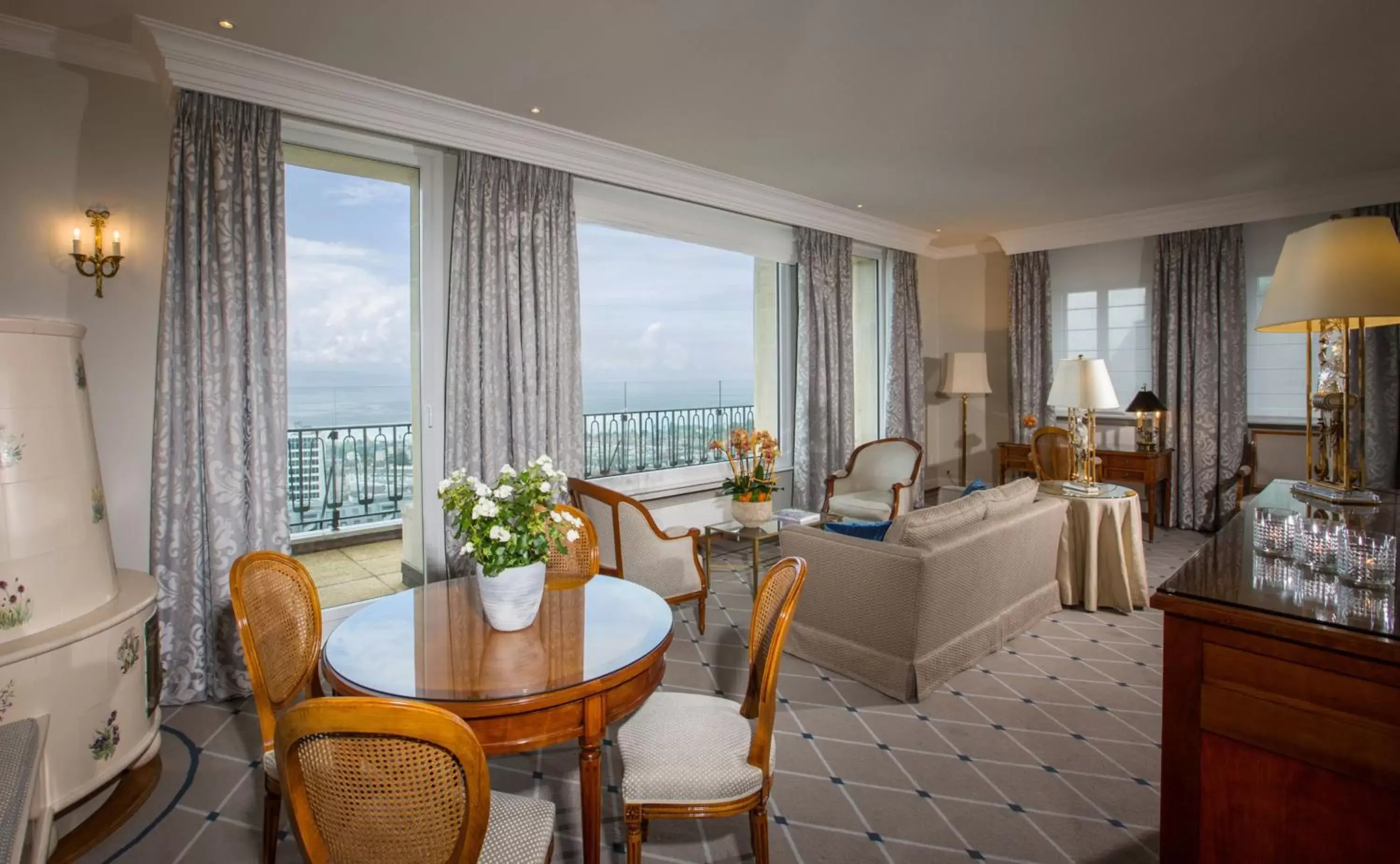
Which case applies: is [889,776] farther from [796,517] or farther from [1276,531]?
[796,517]

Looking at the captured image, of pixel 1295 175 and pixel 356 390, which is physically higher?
pixel 1295 175

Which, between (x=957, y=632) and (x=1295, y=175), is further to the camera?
(x=1295, y=175)

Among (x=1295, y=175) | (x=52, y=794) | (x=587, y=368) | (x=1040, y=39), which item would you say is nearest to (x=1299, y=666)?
(x=1040, y=39)

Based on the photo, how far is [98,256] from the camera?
2.95 m

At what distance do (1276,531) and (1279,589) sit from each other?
599mm

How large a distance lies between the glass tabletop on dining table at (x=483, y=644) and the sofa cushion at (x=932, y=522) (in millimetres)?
1197

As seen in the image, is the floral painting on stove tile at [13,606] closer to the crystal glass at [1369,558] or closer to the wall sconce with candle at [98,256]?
the wall sconce with candle at [98,256]

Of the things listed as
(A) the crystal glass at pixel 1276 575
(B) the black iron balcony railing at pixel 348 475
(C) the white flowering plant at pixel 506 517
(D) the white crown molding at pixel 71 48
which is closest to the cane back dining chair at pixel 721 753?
(C) the white flowering plant at pixel 506 517

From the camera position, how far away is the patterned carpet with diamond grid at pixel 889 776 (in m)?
2.06

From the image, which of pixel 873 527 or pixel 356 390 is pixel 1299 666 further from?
pixel 356 390

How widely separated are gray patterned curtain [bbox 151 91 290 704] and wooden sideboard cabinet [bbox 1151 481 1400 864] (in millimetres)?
3386

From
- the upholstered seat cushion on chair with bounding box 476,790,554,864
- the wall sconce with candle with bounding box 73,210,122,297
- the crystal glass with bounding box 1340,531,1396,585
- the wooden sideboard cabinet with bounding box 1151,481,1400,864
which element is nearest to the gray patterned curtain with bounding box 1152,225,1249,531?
the crystal glass with bounding box 1340,531,1396,585

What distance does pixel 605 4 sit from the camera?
2.69 m

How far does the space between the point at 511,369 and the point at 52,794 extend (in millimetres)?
2505
